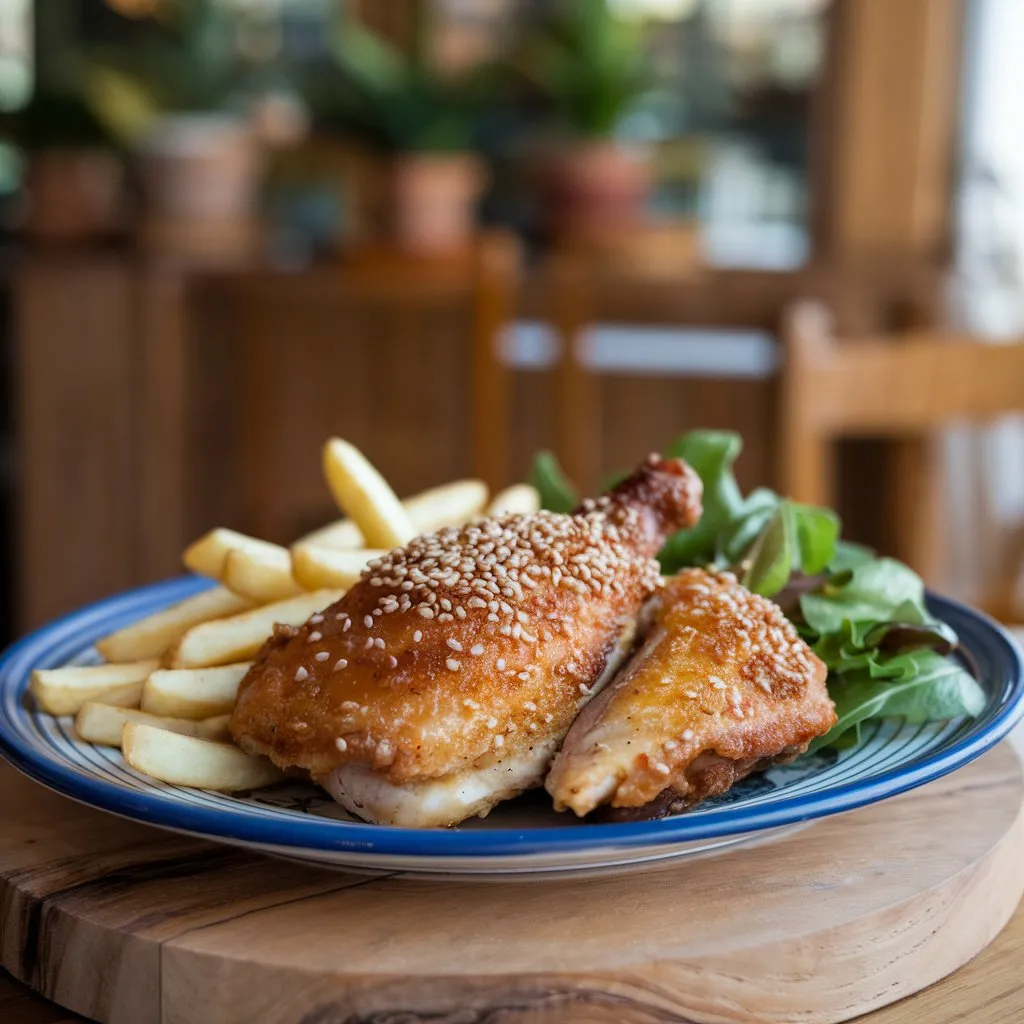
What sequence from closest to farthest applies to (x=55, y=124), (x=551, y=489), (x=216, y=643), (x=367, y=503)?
(x=216, y=643) < (x=367, y=503) < (x=551, y=489) < (x=55, y=124)

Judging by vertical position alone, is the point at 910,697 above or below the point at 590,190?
below

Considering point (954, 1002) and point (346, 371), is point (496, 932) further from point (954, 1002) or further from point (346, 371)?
point (346, 371)

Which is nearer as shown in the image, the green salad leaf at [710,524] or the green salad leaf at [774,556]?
the green salad leaf at [774,556]

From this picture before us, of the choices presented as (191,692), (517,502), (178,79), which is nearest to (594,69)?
(178,79)

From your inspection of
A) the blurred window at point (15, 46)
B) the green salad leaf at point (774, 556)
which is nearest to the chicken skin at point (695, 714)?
the green salad leaf at point (774, 556)

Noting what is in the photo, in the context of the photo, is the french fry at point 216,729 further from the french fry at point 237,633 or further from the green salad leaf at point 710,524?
the green salad leaf at point 710,524

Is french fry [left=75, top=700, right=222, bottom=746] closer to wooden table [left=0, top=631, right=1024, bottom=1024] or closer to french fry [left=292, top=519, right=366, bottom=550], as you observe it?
wooden table [left=0, top=631, right=1024, bottom=1024]
